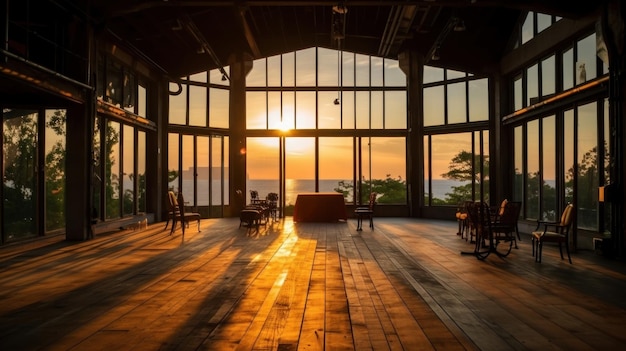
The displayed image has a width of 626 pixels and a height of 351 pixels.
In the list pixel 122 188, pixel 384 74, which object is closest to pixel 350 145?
pixel 384 74

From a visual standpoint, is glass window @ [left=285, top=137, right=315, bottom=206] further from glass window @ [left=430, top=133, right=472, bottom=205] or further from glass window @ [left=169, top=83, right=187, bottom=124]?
glass window @ [left=430, top=133, right=472, bottom=205]

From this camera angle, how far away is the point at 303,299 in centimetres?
463

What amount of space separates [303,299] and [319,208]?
10065mm

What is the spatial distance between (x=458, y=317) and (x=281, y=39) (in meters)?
14.0

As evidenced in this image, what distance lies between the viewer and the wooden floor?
3408 millimetres

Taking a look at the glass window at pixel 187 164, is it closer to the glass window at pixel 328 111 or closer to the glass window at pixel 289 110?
the glass window at pixel 289 110

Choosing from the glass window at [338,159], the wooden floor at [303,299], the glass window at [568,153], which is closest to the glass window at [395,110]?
the glass window at [338,159]

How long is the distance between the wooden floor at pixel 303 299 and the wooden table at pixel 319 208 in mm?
6070

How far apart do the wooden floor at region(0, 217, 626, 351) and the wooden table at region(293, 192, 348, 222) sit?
6070 mm

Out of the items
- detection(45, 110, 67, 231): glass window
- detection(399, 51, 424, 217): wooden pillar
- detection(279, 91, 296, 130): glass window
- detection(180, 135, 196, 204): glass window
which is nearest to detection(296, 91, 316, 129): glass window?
detection(279, 91, 296, 130): glass window

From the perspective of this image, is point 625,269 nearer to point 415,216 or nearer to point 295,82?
point 415,216

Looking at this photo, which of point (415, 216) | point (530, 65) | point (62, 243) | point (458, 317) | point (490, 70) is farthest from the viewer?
point (415, 216)

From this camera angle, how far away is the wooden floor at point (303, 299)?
341cm

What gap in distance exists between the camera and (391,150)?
16781mm
